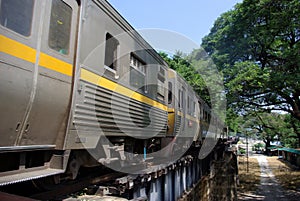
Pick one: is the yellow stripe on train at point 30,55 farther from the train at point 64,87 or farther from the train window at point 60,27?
the train window at point 60,27

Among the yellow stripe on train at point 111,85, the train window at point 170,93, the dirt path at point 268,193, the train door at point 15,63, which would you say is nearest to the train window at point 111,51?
the yellow stripe on train at point 111,85

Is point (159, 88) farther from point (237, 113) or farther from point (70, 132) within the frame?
point (237, 113)

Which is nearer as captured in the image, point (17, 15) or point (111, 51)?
point (17, 15)

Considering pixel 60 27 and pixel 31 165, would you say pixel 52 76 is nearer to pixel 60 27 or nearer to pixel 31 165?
pixel 60 27

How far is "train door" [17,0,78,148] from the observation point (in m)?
2.81

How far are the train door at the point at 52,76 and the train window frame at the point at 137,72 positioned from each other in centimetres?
200

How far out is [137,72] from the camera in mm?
5652

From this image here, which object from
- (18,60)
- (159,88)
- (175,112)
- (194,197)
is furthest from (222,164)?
(18,60)

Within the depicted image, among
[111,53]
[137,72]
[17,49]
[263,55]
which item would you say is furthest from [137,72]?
[263,55]

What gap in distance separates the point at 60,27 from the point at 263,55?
12.7 m

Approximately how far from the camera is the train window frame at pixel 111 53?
14.3ft

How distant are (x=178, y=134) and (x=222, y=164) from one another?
19.7 ft

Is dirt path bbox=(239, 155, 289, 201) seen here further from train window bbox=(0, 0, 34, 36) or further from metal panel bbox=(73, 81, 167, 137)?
train window bbox=(0, 0, 34, 36)

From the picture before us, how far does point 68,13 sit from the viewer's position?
3361mm
